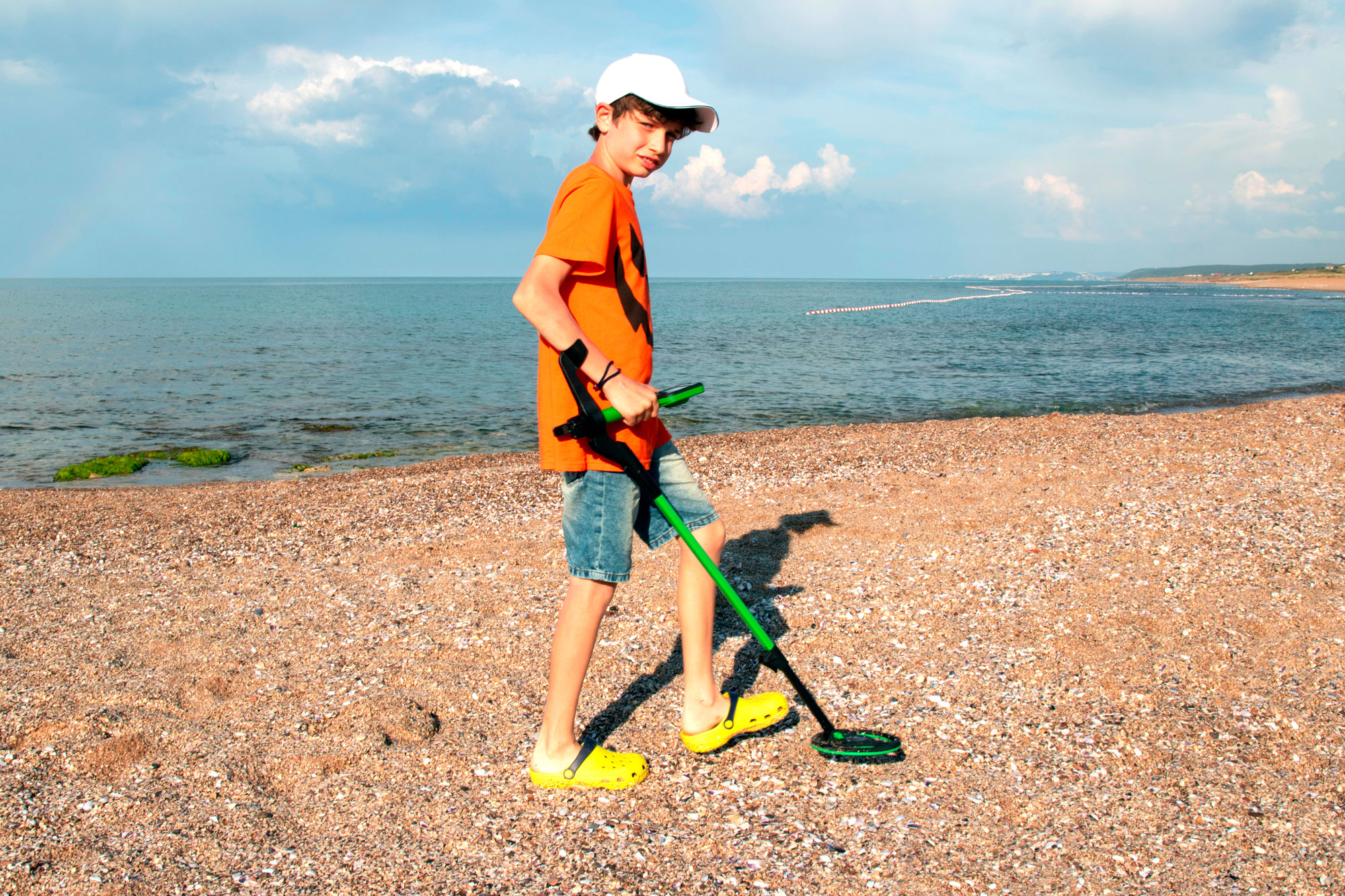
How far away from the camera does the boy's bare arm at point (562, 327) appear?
278 centimetres

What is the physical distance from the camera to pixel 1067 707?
154 inches

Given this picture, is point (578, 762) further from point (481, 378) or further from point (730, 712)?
point (481, 378)

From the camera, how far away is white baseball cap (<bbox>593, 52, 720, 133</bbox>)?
2857 millimetres

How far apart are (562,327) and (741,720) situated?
75.8 inches

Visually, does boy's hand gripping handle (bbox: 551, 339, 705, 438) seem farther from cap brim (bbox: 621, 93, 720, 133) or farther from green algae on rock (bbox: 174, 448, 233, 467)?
green algae on rock (bbox: 174, 448, 233, 467)

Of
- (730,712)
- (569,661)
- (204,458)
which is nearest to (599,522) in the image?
(569,661)

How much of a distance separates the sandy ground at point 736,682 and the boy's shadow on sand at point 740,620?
0.03 metres

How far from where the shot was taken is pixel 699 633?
349cm

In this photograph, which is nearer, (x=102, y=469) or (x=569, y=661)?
(x=569, y=661)

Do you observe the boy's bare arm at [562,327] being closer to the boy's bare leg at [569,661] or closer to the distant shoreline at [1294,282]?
the boy's bare leg at [569,661]

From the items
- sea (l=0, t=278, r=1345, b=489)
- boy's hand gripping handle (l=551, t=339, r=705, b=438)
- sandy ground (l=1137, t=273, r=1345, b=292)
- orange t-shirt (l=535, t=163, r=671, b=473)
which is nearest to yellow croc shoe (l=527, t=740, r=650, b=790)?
orange t-shirt (l=535, t=163, r=671, b=473)

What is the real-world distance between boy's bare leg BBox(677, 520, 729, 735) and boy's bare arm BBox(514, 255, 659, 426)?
0.82 m

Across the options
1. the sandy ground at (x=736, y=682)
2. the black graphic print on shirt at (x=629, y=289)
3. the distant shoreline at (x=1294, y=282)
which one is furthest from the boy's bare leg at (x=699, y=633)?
the distant shoreline at (x=1294, y=282)

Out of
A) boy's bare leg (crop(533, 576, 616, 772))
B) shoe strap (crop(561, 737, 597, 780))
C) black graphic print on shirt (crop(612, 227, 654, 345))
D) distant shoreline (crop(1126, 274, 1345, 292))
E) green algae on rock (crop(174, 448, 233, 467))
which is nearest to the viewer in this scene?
black graphic print on shirt (crop(612, 227, 654, 345))
